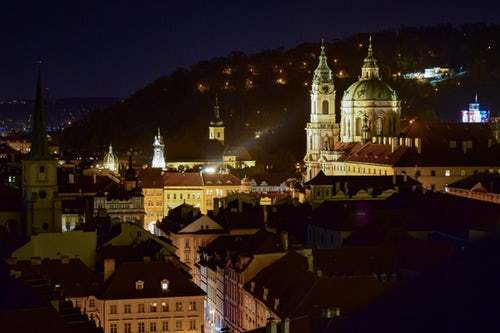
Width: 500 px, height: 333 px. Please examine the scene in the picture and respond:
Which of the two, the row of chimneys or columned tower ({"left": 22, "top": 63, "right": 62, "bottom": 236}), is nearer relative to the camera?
columned tower ({"left": 22, "top": 63, "right": 62, "bottom": 236})

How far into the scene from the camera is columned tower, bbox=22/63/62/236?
62.0 meters

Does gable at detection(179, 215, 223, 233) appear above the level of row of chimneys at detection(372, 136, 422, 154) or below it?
below

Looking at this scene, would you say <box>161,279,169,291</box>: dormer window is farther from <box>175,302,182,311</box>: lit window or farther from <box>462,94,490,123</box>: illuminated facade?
<box>462,94,490,123</box>: illuminated facade

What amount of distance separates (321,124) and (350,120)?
10.4 ft

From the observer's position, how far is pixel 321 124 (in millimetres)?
114438

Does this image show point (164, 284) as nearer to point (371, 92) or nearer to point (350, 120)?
point (350, 120)

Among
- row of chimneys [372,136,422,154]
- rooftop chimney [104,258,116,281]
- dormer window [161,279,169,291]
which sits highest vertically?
row of chimneys [372,136,422,154]

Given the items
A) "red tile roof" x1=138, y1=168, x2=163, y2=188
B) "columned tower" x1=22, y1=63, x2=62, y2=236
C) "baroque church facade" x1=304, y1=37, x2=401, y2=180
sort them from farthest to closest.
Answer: "baroque church facade" x1=304, y1=37, x2=401, y2=180 < "red tile roof" x1=138, y1=168, x2=163, y2=188 < "columned tower" x1=22, y1=63, x2=62, y2=236

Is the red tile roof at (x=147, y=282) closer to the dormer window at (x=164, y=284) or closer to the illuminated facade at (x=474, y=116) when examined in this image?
the dormer window at (x=164, y=284)

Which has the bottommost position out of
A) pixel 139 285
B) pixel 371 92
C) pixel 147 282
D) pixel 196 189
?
pixel 139 285

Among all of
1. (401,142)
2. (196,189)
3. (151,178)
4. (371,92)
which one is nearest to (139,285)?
(196,189)

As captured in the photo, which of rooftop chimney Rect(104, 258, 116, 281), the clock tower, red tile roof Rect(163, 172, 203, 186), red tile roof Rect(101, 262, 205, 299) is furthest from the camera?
the clock tower

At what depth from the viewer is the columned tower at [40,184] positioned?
62.0 metres

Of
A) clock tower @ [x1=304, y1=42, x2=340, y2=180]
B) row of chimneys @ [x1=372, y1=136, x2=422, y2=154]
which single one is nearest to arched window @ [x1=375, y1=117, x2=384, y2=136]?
clock tower @ [x1=304, y1=42, x2=340, y2=180]
